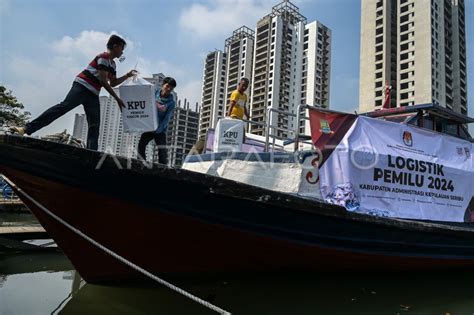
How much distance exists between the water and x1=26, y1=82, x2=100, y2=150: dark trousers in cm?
164

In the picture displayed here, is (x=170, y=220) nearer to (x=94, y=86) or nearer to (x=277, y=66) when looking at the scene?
(x=94, y=86)

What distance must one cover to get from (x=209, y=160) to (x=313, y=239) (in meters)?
1.77

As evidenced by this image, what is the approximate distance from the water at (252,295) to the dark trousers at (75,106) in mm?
1644

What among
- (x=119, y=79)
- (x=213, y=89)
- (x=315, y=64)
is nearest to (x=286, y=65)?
(x=315, y=64)

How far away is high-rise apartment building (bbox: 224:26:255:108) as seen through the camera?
303 feet

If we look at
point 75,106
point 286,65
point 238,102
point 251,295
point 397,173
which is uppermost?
point 286,65

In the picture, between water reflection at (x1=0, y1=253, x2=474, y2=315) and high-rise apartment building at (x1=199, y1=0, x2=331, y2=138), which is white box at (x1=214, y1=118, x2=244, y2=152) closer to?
water reflection at (x1=0, y1=253, x2=474, y2=315)

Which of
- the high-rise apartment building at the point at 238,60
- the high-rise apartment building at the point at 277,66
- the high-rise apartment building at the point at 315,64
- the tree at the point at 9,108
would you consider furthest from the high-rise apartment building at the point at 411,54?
the tree at the point at 9,108

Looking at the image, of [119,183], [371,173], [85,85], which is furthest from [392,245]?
[85,85]

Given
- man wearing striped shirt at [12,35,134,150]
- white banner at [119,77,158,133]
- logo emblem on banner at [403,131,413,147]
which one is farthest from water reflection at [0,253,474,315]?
logo emblem on banner at [403,131,413,147]

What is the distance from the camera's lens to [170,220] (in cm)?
353

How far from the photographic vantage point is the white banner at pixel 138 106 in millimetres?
3738

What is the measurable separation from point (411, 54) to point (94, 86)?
73.2 metres

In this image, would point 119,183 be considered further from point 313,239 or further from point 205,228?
point 313,239
